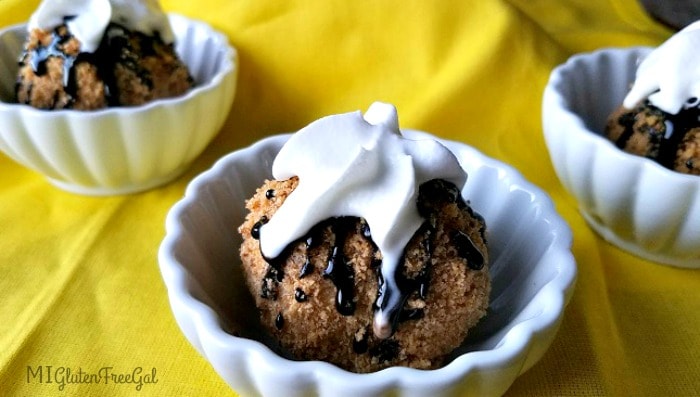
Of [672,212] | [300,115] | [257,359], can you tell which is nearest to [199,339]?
[257,359]

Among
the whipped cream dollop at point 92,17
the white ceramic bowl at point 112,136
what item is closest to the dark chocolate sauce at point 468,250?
the white ceramic bowl at point 112,136

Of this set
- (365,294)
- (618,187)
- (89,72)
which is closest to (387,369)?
(365,294)

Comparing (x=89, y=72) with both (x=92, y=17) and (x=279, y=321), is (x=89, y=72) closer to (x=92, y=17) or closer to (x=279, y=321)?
(x=92, y=17)

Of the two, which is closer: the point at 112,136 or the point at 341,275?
the point at 341,275

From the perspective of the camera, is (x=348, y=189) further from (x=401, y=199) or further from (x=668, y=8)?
(x=668, y=8)

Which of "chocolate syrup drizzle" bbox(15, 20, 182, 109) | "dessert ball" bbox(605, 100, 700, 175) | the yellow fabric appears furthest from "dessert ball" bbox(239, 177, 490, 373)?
"chocolate syrup drizzle" bbox(15, 20, 182, 109)

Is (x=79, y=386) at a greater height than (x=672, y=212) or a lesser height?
lesser

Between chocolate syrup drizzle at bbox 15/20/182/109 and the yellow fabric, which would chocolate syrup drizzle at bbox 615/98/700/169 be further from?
chocolate syrup drizzle at bbox 15/20/182/109
